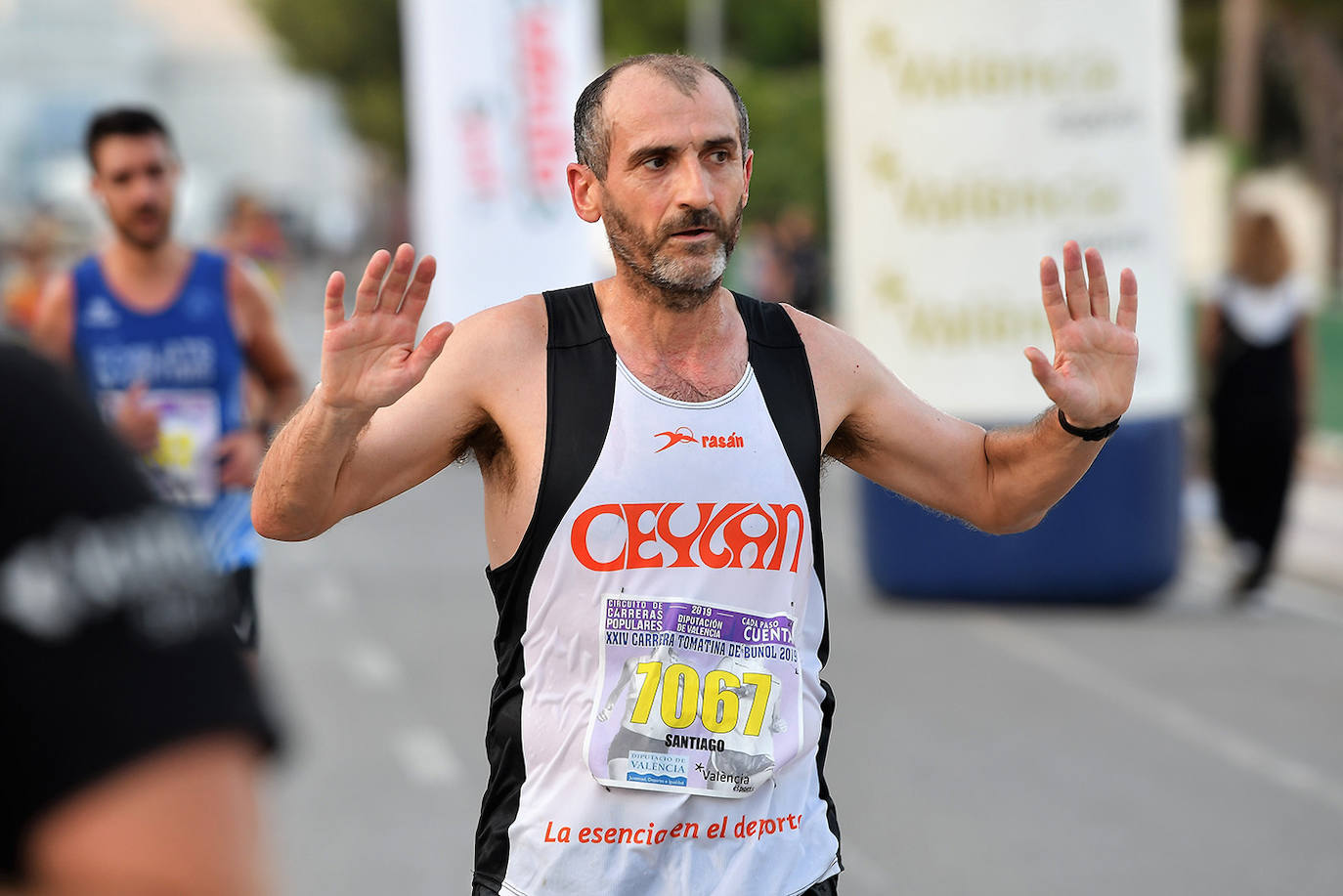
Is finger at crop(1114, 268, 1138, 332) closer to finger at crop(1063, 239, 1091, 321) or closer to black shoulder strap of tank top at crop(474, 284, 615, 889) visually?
finger at crop(1063, 239, 1091, 321)

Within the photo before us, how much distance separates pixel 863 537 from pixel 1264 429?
2227mm

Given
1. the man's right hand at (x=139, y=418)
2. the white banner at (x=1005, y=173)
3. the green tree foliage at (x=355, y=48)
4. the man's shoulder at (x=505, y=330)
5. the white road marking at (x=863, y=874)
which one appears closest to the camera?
the man's shoulder at (x=505, y=330)

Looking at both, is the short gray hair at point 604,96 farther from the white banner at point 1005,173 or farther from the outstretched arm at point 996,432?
the white banner at point 1005,173

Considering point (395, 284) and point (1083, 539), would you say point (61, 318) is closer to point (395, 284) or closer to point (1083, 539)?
point (395, 284)

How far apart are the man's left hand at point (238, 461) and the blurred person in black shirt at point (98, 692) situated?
4.83 meters

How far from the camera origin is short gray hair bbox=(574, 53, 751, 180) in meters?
3.23

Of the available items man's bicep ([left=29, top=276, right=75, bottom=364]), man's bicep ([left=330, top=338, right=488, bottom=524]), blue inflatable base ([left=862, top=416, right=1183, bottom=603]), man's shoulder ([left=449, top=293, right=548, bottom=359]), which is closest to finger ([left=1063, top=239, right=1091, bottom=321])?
man's shoulder ([left=449, top=293, right=548, bottom=359])

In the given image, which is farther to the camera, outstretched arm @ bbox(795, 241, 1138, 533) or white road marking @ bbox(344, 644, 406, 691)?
white road marking @ bbox(344, 644, 406, 691)

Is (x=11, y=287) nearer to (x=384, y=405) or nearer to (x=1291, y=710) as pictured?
(x=1291, y=710)

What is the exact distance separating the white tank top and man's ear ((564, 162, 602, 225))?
31cm

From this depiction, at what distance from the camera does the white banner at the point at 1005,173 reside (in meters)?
11.3

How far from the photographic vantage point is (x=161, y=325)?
6.06m

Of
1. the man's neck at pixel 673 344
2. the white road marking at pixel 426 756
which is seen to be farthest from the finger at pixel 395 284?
the white road marking at pixel 426 756

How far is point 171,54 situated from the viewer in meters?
150
